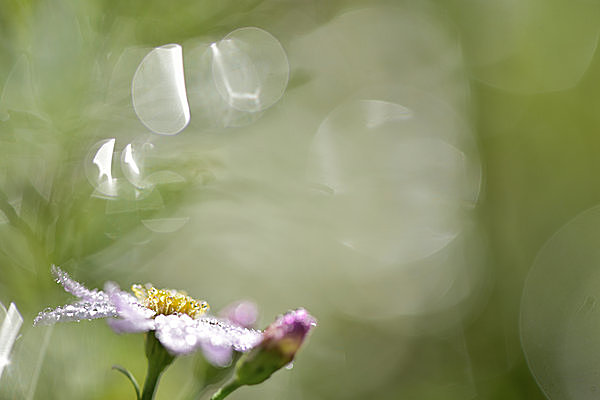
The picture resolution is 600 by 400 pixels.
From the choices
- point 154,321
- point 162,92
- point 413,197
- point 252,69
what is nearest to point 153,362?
point 154,321

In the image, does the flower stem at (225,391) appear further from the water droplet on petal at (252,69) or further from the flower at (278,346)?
the water droplet on petal at (252,69)

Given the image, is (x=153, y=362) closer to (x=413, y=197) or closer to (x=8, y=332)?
(x=8, y=332)

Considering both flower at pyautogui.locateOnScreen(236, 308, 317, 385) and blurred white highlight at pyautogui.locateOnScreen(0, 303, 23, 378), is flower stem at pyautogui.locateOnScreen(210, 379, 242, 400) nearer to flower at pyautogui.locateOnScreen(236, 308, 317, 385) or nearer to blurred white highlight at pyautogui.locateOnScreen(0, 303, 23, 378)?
flower at pyautogui.locateOnScreen(236, 308, 317, 385)

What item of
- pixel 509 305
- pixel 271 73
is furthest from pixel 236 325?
pixel 509 305

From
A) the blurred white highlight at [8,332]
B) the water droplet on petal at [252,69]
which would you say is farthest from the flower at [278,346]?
the water droplet on petal at [252,69]

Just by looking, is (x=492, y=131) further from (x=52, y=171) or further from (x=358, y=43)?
(x=52, y=171)

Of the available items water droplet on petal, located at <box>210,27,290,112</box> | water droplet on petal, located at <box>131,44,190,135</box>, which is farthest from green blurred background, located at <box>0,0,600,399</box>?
water droplet on petal, located at <box>131,44,190,135</box>

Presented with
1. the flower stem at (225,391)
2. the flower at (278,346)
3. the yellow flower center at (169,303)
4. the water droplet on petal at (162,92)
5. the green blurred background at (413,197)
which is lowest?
the green blurred background at (413,197)
